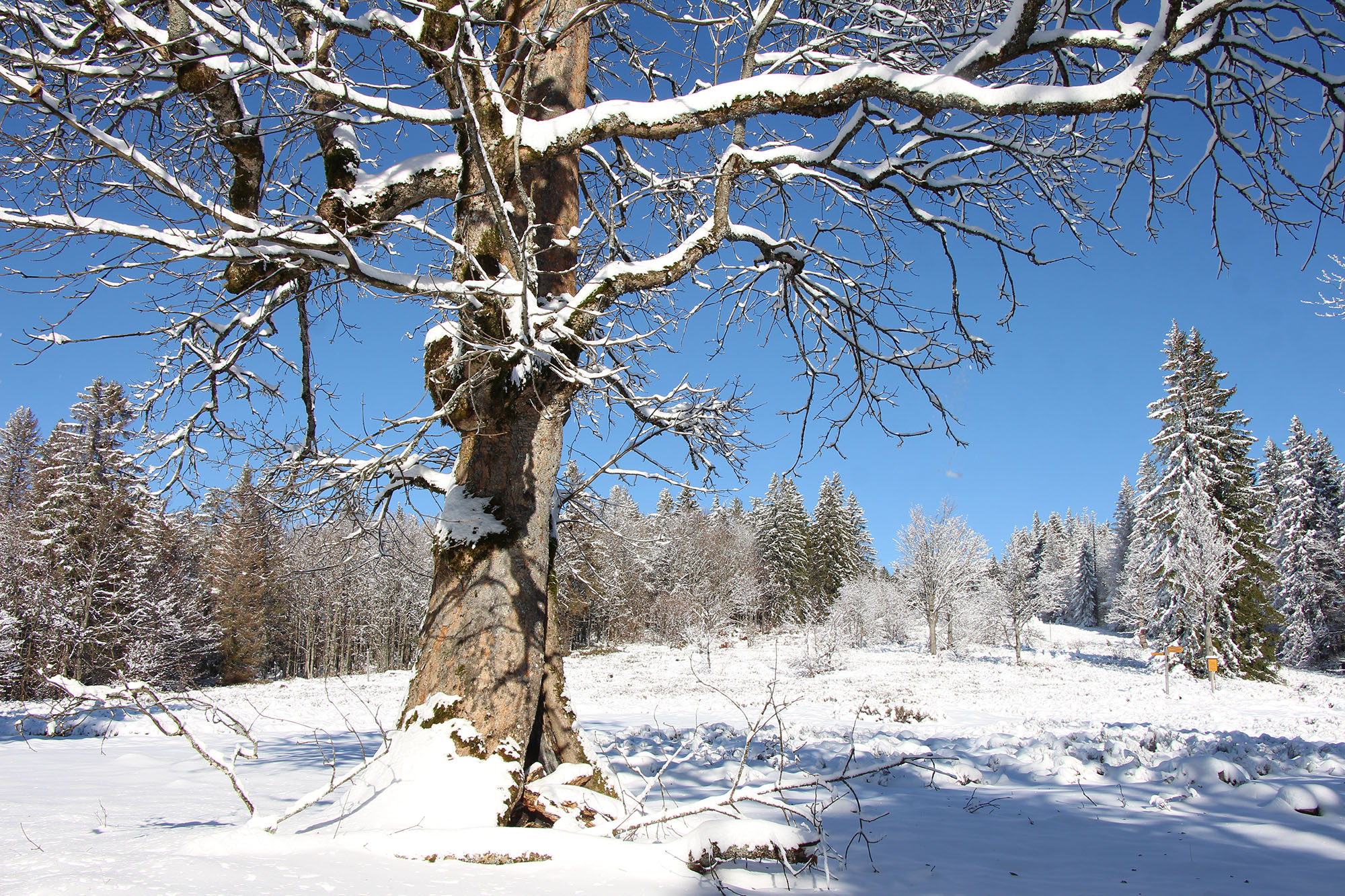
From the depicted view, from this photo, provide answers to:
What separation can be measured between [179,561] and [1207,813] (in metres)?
29.1

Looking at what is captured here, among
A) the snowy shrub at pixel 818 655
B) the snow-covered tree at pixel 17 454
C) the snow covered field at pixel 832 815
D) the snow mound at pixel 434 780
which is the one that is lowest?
the snowy shrub at pixel 818 655

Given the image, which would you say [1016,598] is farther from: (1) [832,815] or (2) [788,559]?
(1) [832,815]

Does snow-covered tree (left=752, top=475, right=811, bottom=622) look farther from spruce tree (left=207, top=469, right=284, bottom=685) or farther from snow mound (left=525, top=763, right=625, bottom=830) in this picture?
snow mound (left=525, top=763, right=625, bottom=830)

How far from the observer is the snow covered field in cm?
199

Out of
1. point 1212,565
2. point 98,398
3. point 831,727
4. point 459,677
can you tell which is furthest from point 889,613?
point 459,677

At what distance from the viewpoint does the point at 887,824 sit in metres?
3.62

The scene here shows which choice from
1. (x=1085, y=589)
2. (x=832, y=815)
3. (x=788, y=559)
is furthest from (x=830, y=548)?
(x=832, y=815)

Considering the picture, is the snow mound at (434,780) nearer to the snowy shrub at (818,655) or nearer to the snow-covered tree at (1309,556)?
the snowy shrub at (818,655)

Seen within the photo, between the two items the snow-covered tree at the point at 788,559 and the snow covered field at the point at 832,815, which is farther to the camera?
the snow-covered tree at the point at 788,559

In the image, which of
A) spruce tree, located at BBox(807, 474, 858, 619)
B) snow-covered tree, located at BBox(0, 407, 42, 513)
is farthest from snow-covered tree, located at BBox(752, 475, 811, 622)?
snow-covered tree, located at BBox(0, 407, 42, 513)

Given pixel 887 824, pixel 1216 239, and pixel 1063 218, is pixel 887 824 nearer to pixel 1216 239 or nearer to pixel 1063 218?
pixel 1063 218

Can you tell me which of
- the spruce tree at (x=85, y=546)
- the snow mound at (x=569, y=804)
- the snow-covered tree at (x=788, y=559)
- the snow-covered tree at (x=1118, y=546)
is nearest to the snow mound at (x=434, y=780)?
the snow mound at (x=569, y=804)

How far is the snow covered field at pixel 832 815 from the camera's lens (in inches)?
78.2

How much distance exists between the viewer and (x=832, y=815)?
3.83m
